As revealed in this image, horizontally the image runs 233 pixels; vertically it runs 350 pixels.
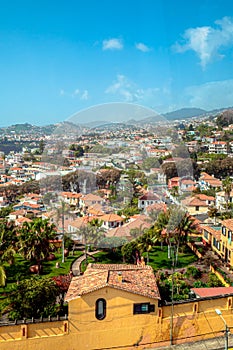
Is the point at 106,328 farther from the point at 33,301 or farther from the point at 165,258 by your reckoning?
the point at 165,258

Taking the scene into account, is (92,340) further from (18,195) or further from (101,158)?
(18,195)

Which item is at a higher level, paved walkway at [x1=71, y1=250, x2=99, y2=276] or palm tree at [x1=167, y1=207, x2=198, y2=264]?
palm tree at [x1=167, y1=207, x2=198, y2=264]

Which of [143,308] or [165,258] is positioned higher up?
[143,308]

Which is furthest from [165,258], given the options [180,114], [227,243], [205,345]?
[180,114]

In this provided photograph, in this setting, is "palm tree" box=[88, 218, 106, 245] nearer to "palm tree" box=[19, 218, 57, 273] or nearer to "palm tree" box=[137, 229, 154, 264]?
"palm tree" box=[19, 218, 57, 273]

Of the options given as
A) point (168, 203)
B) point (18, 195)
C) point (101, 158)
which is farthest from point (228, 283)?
point (18, 195)

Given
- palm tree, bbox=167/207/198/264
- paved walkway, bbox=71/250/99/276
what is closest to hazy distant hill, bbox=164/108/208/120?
palm tree, bbox=167/207/198/264
